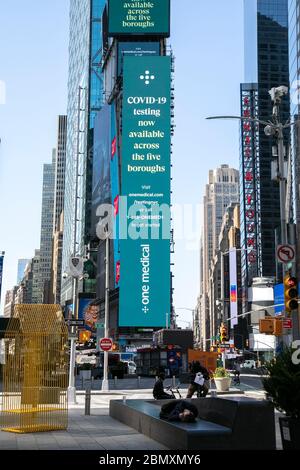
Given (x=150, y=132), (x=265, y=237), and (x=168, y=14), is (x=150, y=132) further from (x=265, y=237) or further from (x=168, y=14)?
(x=265, y=237)

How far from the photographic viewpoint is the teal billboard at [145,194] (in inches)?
4481

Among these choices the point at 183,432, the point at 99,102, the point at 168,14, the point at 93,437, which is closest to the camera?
the point at 183,432

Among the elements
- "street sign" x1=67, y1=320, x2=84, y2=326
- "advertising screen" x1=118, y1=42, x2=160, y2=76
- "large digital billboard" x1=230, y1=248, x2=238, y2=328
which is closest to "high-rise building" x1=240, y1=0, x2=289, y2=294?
"large digital billboard" x1=230, y1=248, x2=238, y2=328

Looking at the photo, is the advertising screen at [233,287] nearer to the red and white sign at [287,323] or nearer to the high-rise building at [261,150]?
the high-rise building at [261,150]

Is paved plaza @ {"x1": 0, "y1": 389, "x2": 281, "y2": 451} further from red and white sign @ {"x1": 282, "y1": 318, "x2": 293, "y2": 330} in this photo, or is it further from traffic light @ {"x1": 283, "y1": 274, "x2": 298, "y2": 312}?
red and white sign @ {"x1": 282, "y1": 318, "x2": 293, "y2": 330}

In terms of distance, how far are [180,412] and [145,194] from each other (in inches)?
4136

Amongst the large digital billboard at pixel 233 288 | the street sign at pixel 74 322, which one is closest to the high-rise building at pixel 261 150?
the large digital billboard at pixel 233 288

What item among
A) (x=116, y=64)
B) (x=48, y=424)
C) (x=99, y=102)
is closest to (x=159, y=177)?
(x=116, y=64)

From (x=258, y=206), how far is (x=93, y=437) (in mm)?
154507

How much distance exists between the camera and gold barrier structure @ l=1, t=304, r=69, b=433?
1639cm

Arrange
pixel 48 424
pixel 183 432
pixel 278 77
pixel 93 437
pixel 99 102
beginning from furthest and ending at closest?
pixel 278 77 → pixel 99 102 → pixel 48 424 → pixel 93 437 → pixel 183 432

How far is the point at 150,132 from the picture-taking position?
119m

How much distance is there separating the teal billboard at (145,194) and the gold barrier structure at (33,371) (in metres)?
95.9

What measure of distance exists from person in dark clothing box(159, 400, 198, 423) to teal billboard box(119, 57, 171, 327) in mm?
98753
